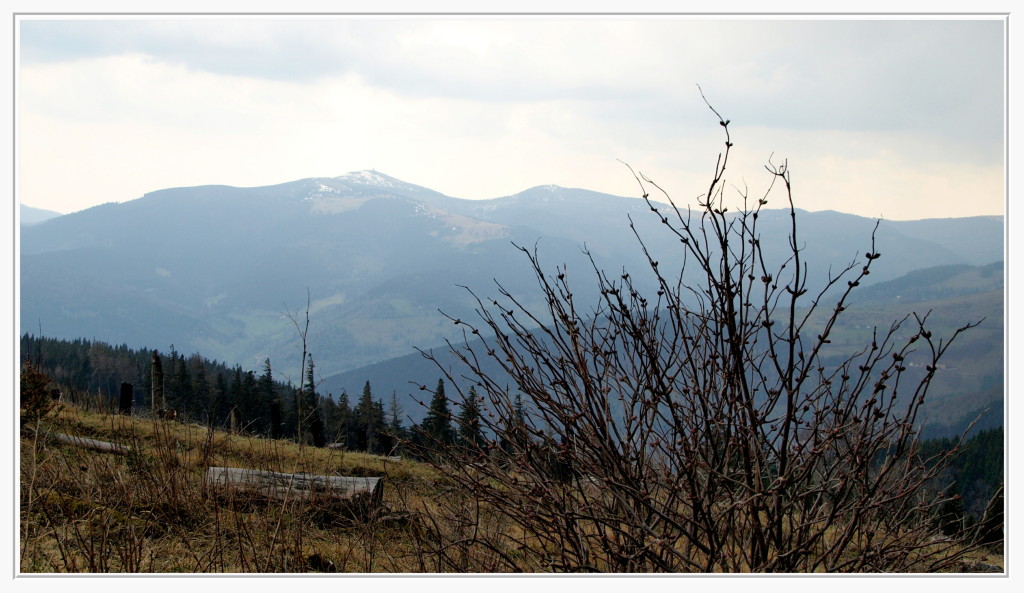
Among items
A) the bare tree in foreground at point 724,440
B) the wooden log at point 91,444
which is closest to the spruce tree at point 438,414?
the bare tree in foreground at point 724,440

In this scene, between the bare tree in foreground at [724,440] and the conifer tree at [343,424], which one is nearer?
the bare tree in foreground at [724,440]

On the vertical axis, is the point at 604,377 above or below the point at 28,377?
above

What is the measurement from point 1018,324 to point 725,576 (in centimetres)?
176

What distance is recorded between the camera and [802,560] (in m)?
2.90

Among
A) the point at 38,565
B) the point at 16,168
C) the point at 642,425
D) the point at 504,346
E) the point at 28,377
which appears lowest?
the point at 38,565

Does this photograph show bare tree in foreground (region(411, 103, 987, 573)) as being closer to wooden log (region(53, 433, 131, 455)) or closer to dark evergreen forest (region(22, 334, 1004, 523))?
wooden log (region(53, 433, 131, 455))

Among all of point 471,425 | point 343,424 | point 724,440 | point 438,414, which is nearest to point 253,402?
point 343,424

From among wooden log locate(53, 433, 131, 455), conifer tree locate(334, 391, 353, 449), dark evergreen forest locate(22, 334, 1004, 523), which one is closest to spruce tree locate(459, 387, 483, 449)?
conifer tree locate(334, 391, 353, 449)

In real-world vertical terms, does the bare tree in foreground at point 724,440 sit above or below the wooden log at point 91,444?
above

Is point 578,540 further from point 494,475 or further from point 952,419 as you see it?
point 952,419

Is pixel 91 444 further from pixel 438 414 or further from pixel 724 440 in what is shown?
pixel 724 440

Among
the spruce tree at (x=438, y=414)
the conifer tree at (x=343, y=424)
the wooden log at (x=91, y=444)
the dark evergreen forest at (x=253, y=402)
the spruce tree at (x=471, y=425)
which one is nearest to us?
the spruce tree at (x=438, y=414)

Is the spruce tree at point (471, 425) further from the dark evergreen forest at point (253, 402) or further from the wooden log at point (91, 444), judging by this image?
the dark evergreen forest at point (253, 402)

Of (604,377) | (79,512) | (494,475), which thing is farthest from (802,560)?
(79,512)
